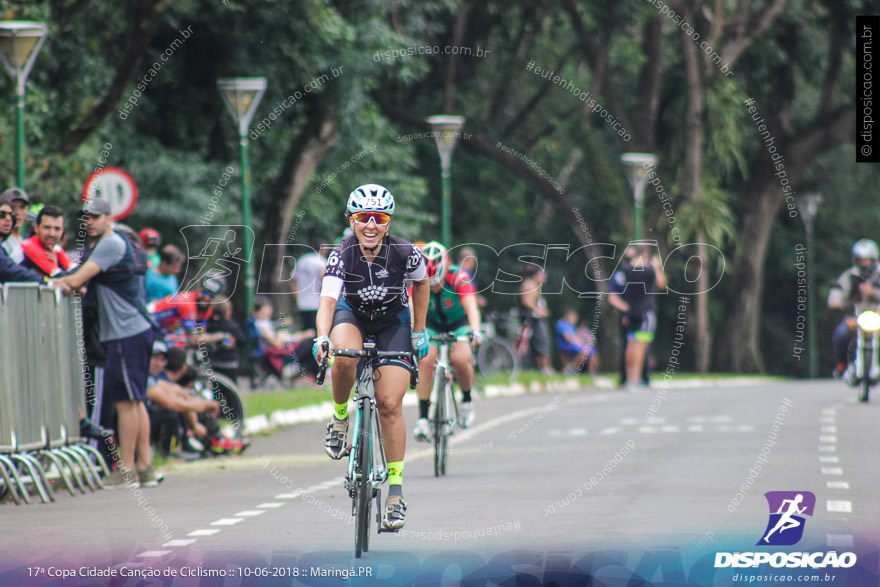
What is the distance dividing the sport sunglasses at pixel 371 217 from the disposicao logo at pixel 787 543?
2588 mm

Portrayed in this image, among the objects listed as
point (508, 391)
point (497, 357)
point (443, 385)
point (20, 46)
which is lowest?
point (508, 391)

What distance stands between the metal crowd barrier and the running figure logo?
17.0 ft

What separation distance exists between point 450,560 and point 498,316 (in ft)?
91.5

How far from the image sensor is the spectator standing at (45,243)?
13414 mm

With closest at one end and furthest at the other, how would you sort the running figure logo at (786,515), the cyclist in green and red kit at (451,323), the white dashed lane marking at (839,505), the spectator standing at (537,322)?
1. the running figure logo at (786,515)
2. the white dashed lane marking at (839,505)
3. the cyclist in green and red kit at (451,323)
4. the spectator standing at (537,322)

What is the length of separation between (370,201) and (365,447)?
4.51 ft

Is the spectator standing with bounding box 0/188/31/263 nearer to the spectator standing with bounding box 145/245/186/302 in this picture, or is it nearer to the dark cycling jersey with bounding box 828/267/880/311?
the spectator standing with bounding box 145/245/186/302

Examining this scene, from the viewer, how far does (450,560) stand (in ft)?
28.7

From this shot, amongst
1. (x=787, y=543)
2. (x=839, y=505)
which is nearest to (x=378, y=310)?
(x=787, y=543)

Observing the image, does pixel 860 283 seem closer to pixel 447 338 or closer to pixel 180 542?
pixel 447 338

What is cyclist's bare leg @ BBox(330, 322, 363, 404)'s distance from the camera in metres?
9.62

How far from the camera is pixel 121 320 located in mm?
12828

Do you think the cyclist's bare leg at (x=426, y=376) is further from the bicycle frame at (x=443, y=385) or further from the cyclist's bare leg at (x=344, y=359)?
the cyclist's bare leg at (x=344, y=359)

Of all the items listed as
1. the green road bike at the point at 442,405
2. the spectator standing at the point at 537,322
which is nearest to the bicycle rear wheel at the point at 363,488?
the green road bike at the point at 442,405
